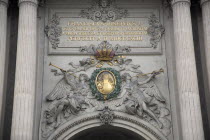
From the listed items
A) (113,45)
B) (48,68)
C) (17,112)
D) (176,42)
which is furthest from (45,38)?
(176,42)

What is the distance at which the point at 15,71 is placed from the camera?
49.9 ft

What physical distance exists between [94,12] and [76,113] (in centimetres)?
416

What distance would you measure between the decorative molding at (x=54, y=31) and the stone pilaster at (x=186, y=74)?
4.41 m

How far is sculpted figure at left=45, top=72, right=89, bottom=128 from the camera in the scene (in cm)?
1503

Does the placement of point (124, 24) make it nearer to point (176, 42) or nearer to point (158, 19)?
point (158, 19)

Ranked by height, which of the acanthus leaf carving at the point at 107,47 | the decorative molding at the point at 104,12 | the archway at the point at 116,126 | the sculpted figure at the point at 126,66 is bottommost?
the archway at the point at 116,126

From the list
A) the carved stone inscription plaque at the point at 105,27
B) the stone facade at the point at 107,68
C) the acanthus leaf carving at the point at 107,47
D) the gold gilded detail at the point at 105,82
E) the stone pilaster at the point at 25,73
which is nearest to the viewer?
the stone pilaster at the point at 25,73

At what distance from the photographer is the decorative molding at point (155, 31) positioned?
16312 millimetres

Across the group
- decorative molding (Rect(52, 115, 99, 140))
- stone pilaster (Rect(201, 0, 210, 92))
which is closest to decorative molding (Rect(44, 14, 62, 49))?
decorative molding (Rect(52, 115, 99, 140))

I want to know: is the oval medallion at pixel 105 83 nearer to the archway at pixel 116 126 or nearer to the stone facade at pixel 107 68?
the stone facade at pixel 107 68

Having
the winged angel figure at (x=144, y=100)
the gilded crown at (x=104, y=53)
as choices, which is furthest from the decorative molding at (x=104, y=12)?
the winged angel figure at (x=144, y=100)

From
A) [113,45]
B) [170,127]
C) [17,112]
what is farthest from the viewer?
[113,45]

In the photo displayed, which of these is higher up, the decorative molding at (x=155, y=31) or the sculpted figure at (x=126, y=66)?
the decorative molding at (x=155, y=31)

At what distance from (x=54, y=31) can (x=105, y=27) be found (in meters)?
1.97
